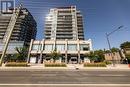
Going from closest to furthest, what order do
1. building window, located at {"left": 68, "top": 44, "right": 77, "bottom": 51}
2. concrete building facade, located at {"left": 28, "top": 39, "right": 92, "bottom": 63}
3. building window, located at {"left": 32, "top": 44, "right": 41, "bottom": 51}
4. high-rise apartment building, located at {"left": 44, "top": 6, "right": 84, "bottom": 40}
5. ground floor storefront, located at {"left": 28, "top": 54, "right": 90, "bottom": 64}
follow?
ground floor storefront, located at {"left": 28, "top": 54, "right": 90, "bottom": 64} < concrete building facade, located at {"left": 28, "top": 39, "right": 92, "bottom": 63} < building window, located at {"left": 32, "top": 44, "right": 41, "bottom": 51} < building window, located at {"left": 68, "top": 44, "right": 77, "bottom": 51} < high-rise apartment building, located at {"left": 44, "top": 6, "right": 84, "bottom": 40}

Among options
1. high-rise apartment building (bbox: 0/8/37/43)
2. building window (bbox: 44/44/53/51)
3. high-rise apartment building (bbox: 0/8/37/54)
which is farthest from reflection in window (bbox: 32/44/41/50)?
high-rise apartment building (bbox: 0/8/37/43)

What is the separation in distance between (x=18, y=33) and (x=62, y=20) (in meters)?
29.3

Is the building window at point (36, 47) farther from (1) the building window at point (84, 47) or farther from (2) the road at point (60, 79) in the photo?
(2) the road at point (60, 79)

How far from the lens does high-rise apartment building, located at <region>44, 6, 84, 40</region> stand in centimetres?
11819

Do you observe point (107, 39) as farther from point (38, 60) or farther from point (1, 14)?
point (1, 14)

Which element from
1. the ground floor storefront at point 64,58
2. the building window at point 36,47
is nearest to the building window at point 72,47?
the ground floor storefront at point 64,58

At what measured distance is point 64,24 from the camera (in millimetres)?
122188

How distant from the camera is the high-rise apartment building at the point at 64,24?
118188 millimetres

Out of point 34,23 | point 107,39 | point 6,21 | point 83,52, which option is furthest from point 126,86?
point 34,23

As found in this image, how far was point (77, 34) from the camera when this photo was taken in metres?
118

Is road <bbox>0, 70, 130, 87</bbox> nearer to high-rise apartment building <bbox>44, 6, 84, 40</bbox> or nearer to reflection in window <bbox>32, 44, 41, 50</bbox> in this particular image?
reflection in window <bbox>32, 44, 41, 50</bbox>

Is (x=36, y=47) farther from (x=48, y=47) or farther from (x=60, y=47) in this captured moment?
(x=60, y=47)

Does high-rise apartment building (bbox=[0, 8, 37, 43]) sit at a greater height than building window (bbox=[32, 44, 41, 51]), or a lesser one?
greater

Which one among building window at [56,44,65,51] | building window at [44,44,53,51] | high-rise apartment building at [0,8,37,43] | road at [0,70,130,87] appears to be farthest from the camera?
high-rise apartment building at [0,8,37,43]
